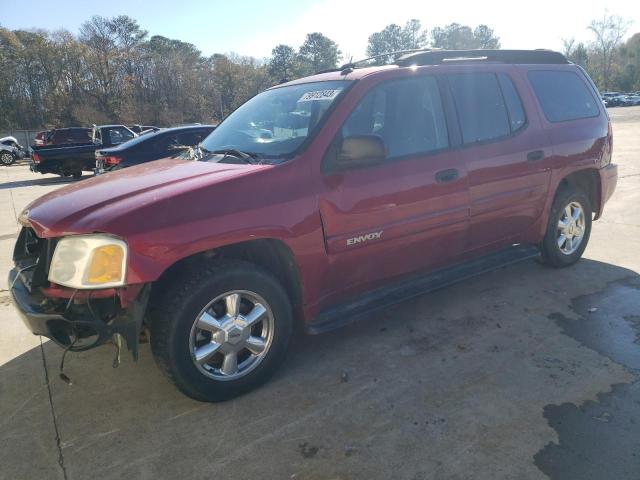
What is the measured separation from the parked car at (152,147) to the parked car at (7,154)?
1959 cm

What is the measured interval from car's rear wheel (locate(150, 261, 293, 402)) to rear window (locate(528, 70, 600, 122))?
3123mm

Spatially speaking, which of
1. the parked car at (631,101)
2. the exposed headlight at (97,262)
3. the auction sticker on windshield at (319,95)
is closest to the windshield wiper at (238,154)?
the auction sticker on windshield at (319,95)

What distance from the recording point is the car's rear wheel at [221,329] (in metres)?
2.61

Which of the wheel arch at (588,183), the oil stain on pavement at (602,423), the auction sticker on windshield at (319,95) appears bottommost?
the oil stain on pavement at (602,423)

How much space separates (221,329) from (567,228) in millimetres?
3625

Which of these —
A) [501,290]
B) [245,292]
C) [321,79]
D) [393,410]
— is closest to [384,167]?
[321,79]

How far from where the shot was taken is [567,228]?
15.6 feet

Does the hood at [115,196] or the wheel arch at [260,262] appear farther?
the wheel arch at [260,262]

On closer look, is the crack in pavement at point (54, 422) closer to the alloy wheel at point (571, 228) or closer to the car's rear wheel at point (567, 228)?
the car's rear wheel at point (567, 228)

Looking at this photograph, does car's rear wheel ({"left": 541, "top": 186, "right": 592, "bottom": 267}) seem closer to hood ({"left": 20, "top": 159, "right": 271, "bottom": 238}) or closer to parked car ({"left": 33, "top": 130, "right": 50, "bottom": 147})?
hood ({"left": 20, "top": 159, "right": 271, "bottom": 238})

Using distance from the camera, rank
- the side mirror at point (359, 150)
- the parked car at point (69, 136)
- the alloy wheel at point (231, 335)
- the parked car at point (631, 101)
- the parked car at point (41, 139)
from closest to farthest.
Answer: the alloy wheel at point (231, 335), the side mirror at point (359, 150), the parked car at point (69, 136), the parked car at point (41, 139), the parked car at point (631, 101)

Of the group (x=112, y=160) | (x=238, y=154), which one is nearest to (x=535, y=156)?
(x=238, y=154)

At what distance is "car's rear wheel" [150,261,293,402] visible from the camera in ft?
8.57

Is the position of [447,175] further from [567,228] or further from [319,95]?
[567,228]
